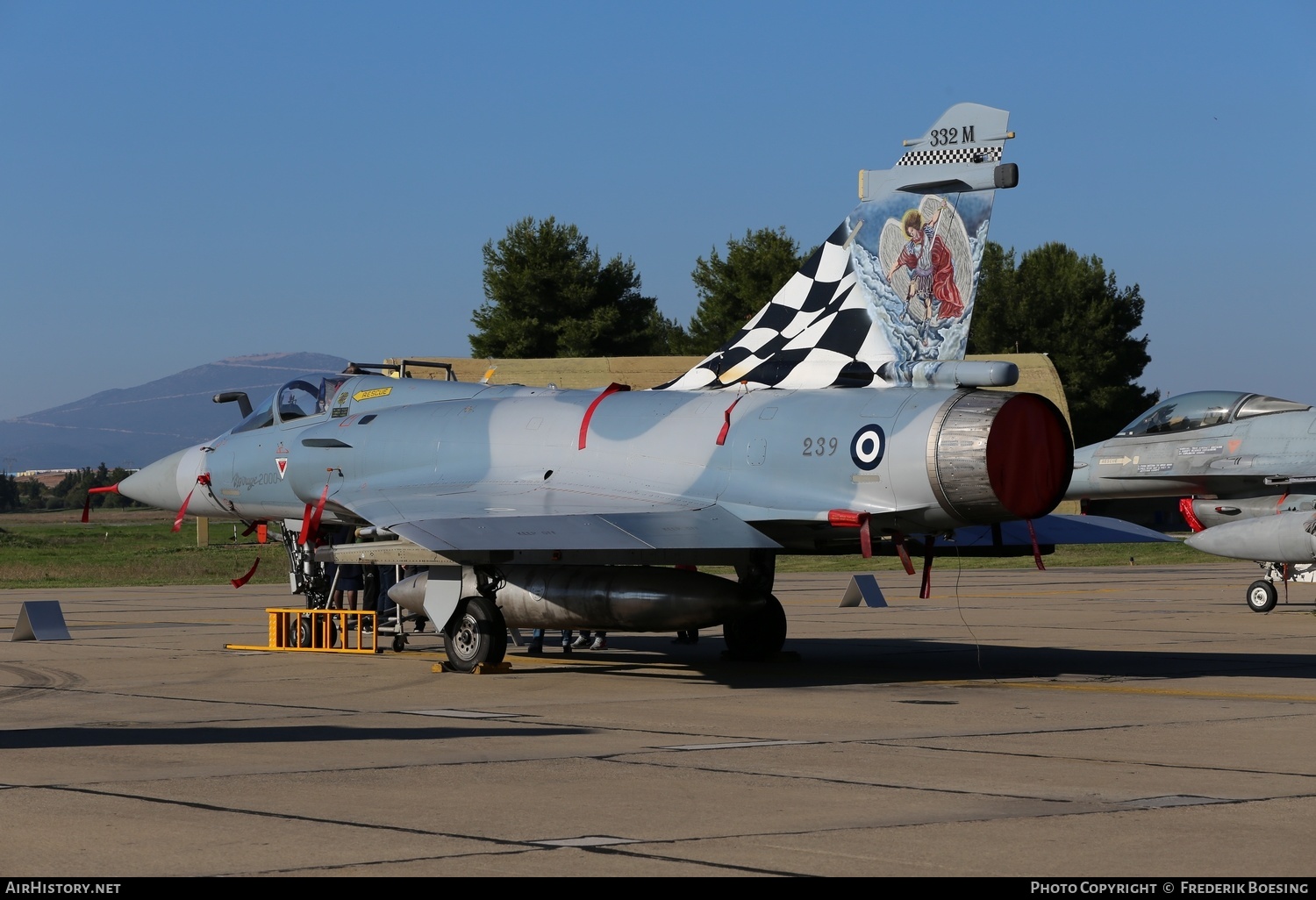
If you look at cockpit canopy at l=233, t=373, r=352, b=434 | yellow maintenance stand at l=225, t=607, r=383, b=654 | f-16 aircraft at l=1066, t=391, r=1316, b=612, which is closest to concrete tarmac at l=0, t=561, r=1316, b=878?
yellow maintenance stand at l=225, t=607, r=383, b=654

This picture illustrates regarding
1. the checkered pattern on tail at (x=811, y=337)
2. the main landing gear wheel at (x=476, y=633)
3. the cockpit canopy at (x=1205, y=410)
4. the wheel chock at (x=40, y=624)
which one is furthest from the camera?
the cockpit canopy at (x=1205, y=410)

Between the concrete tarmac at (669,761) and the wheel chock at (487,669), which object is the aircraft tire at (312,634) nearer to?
the concrete tarmac at (669,761)

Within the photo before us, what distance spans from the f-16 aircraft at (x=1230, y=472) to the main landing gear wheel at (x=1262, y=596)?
0.01m

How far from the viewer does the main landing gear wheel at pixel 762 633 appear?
49.3ft

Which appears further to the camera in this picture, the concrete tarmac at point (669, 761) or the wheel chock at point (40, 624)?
the wheel chock at point (40, 624)

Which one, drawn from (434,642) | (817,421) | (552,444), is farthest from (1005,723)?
(434,642)

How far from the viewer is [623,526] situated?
12.3 meters

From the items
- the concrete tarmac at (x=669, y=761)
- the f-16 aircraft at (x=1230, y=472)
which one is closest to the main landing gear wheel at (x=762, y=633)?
the concrete tarmac at (x=669, y=761)

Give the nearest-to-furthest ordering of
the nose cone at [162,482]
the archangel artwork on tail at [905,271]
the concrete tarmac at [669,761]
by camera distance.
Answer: the concrete tarmac at [669,761] < the archangel artwork on tail at [905,271] < the nose cone at [162,482]

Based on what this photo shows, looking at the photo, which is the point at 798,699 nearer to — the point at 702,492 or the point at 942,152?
the point at 702,492

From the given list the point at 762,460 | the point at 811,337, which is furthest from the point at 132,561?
the point at 762,460

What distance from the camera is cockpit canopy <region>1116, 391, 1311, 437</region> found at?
75.0ft

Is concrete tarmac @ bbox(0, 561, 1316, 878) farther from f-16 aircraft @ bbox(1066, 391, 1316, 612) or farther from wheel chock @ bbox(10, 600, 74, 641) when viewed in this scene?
f-16 aircraft @ bbox(1066, 391, 1316, 612)

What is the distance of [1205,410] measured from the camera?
23.4 metres
